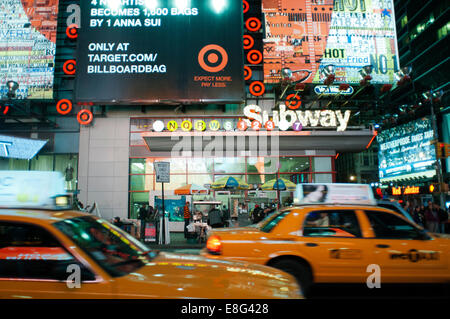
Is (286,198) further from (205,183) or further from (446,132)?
(446,132)

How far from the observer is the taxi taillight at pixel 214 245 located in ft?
18.2

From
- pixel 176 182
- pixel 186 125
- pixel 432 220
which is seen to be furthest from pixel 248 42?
pixel 432 220

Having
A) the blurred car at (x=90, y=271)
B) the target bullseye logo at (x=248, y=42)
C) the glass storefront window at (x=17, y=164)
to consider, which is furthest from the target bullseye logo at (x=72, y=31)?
the blurred car at (x=90, y=271)

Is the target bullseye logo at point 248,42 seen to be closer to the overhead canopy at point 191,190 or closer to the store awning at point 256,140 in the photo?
the store awning at point 256,140

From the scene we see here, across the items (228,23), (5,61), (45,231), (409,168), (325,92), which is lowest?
(45,231)

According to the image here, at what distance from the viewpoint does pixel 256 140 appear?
21.0m

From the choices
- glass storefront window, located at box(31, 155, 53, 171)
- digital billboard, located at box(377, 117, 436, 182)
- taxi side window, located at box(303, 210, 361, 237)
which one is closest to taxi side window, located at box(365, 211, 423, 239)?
Result: taxi side window, located at box(303, 210, 361, 237)

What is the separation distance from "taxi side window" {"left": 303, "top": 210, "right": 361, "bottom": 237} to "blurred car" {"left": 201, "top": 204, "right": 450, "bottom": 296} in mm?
17

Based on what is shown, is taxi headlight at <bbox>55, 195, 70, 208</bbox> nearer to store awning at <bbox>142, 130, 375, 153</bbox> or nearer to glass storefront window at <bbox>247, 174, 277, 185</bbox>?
store awning at <bbox>142, 130, 375, 153</bbox>

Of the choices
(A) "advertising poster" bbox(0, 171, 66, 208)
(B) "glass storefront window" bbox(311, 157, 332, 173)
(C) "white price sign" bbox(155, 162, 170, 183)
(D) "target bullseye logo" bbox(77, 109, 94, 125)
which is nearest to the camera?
(A) "advertising poster" bbox(0, 171, 66, 208)

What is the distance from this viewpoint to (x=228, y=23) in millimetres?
21344

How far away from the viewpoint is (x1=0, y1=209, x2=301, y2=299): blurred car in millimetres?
2648

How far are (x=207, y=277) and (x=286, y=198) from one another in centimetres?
1866
